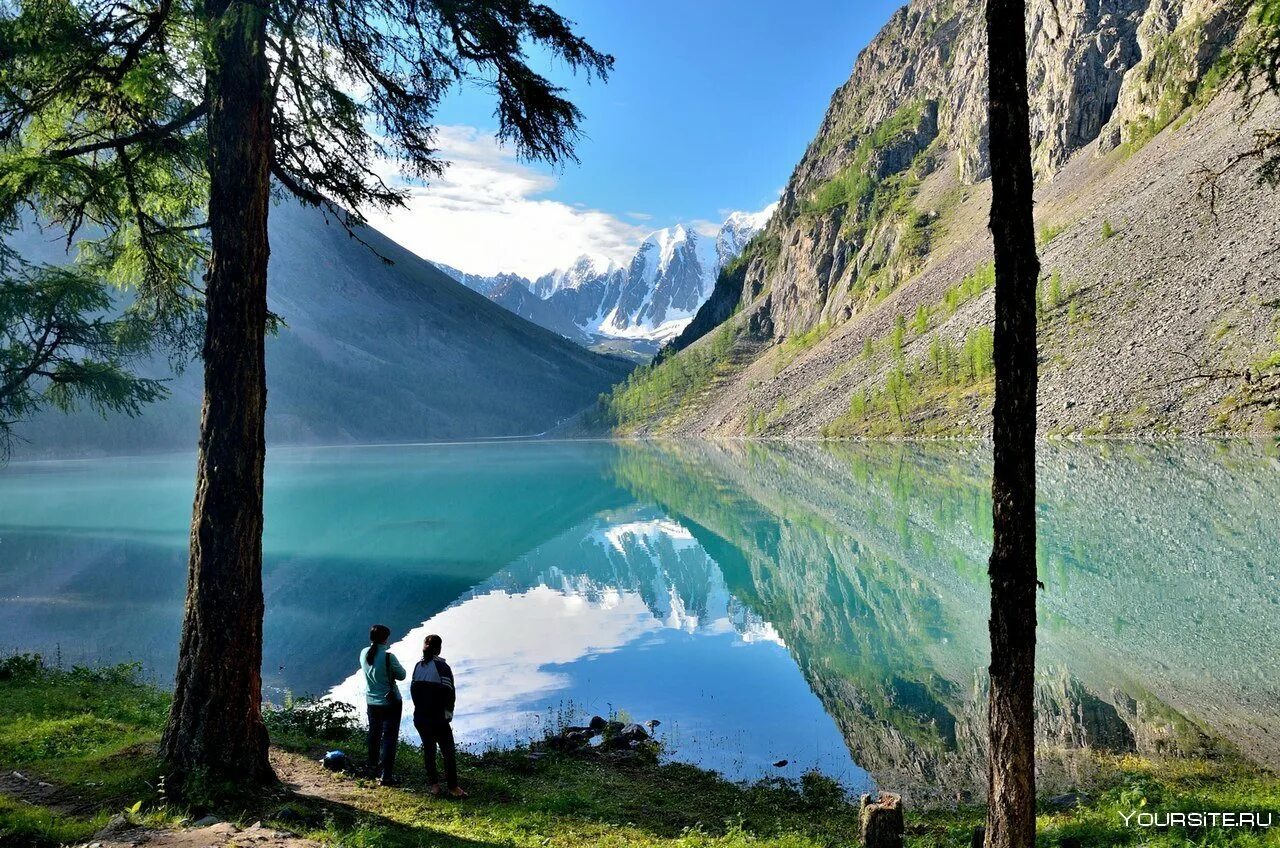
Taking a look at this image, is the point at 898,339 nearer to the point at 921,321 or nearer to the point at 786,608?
the point at 921,321

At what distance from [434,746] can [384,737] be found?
2.32 ft

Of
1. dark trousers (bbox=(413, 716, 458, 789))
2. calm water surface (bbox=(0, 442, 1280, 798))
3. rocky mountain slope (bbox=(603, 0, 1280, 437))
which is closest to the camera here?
dark trousers (bbox=(413, 716, 458, 789))

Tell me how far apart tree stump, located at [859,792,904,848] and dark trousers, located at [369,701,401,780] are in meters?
5.40

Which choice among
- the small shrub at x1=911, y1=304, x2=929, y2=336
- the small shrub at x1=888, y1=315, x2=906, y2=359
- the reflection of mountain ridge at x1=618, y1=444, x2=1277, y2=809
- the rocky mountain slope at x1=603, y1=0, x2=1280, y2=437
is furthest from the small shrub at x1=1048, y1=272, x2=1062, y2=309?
the reflection of mountain ridge at x1=618, y1=444, x2=1277, y2=809

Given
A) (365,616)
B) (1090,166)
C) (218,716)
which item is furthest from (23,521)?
(1090,166)

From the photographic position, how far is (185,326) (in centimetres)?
1087

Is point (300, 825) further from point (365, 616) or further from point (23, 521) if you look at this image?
point (23, 521)

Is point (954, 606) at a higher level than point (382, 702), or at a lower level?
lower

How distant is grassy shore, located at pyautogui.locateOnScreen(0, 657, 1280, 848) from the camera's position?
720 centimetres

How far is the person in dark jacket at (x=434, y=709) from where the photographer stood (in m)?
9.16

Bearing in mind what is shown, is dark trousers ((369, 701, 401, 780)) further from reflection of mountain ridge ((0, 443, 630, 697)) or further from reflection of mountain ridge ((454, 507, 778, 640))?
reflection of mountain ridge ((454, 507, 778, 640))

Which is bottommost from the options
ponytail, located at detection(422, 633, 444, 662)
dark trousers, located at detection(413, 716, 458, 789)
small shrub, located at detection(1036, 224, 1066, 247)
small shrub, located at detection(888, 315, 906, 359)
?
dark trousers, located at detection(413, 716, 458, 789)

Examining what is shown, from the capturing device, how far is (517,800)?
9.27 meters

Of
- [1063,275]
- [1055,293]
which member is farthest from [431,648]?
[1063,275]
